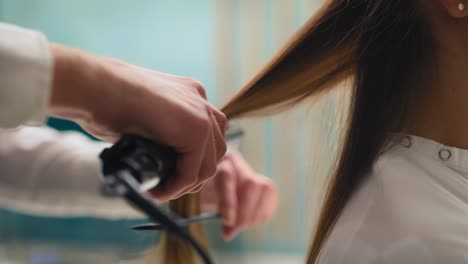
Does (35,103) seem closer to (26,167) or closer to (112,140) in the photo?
(112,140)

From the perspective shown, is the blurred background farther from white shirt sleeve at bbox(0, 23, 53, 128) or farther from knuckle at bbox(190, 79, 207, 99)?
white shirt sleeve at bbox(0, 23, 53, 128)

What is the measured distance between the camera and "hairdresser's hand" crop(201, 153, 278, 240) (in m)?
0.82

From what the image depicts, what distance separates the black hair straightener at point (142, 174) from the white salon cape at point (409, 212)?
17cm

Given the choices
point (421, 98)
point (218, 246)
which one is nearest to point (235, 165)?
point (421, 98)

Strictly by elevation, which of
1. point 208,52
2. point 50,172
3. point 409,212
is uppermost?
point 409,212

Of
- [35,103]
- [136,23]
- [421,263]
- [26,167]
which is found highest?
[35,103]

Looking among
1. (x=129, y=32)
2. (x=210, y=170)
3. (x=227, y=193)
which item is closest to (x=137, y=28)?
(x=129, y=32)

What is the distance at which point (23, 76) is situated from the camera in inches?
14.3

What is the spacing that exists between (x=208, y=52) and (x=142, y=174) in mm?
1811

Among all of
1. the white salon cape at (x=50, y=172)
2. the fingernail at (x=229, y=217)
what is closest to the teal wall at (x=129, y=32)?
the white salon cape at (x=50, y=172)

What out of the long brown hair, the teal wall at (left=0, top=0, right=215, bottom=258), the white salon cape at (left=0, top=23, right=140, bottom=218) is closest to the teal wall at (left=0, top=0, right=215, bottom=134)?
the teal wall at (left=0, top=0, right=215, bottom=258)

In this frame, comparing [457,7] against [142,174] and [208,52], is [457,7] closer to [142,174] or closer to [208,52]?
[142,174]

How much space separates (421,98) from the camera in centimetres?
56

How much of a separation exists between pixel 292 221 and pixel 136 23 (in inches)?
37.4
